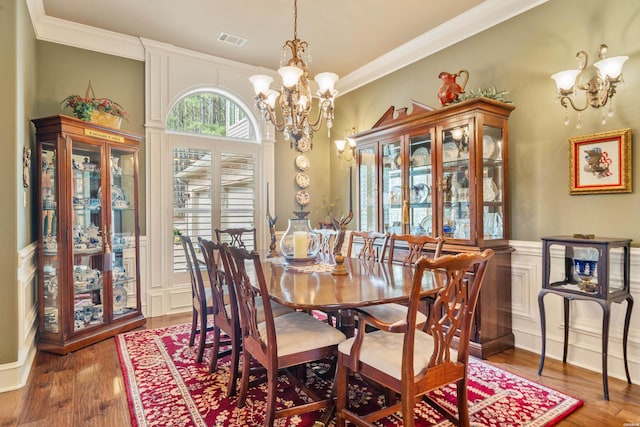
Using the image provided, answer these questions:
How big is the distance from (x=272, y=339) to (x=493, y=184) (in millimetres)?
2401

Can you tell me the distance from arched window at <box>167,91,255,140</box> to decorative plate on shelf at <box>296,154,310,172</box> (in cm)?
72

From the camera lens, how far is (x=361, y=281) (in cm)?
219

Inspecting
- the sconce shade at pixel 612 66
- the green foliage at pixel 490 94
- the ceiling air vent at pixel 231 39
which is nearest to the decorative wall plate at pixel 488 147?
the green foliage at pixel 490 94

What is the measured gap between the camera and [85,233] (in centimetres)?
341

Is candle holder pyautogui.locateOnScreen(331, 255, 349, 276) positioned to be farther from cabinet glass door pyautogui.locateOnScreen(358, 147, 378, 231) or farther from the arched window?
the arched window

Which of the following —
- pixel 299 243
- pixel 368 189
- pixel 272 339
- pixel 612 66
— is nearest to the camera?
pixel 272 339

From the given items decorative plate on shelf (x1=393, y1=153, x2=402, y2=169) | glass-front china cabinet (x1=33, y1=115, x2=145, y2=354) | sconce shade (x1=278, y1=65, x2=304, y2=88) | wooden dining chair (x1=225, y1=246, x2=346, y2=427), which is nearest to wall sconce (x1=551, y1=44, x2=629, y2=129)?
decorative plate on shelf (x1=393, y1=153, x2=402, y2=169)

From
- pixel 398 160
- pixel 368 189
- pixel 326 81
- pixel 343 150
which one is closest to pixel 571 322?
pixel 398 160

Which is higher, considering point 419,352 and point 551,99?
point 551,99

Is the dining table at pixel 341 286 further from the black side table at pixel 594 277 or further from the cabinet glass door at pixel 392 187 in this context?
the cabinet glass door at pixel 392 187

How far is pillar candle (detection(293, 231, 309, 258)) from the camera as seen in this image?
273 cm

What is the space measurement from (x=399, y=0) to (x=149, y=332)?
399cm

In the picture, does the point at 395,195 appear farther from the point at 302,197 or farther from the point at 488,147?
the point at 302,197

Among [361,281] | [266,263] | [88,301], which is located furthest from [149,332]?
[361,281]
